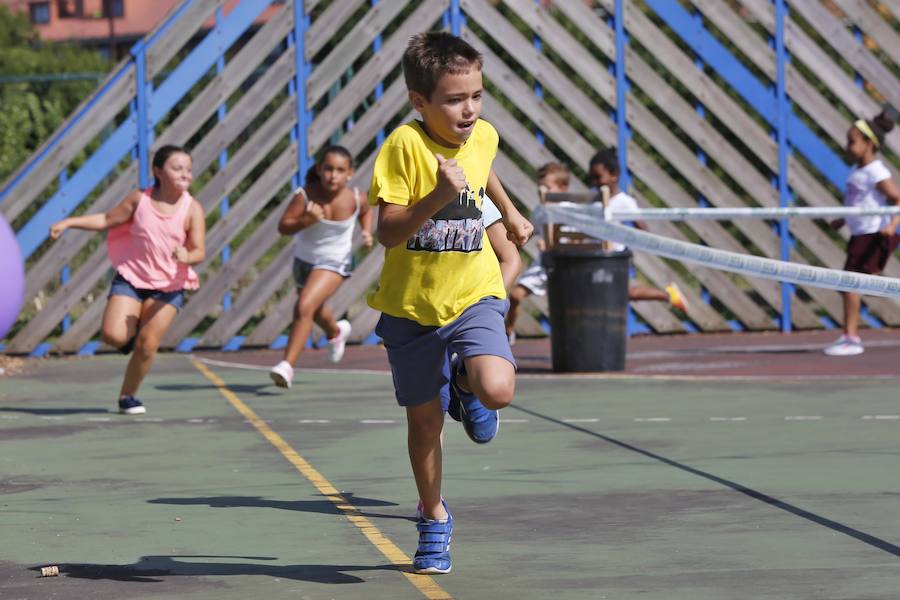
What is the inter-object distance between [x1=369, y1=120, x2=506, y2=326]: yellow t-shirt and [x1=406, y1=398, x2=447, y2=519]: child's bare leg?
1.02 feet

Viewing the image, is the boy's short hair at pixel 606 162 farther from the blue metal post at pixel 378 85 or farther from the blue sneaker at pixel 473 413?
the blue sneaker at pixel 473 413

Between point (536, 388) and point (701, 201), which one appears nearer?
point (536, 388)

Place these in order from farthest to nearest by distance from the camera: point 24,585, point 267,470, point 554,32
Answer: point 554,32
point 267,470
point 24,585

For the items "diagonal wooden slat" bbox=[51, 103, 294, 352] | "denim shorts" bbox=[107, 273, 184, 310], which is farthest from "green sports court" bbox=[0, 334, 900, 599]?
"diagonal wooden slat" bbox=[51, 103, 294, 352]

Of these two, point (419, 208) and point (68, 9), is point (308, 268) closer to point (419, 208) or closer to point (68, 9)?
point (419, 208)

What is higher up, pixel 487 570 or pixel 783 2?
pixel 783 2

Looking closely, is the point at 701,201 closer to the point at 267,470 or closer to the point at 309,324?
the point at 309,324

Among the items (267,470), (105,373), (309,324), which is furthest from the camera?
(105,373)

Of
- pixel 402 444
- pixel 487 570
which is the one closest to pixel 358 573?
pixel 487 570

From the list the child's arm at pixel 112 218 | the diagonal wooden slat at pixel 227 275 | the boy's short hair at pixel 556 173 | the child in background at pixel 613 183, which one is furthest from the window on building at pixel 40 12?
the child's arm at pixel 112 218

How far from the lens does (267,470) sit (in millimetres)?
8688

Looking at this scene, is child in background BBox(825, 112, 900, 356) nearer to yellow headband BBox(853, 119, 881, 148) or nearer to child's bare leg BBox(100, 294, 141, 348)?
yellow headband BBox(853, 119, 881, 148)

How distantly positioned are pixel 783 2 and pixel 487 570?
1307 cm

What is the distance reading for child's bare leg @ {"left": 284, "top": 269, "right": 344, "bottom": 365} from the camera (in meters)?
12.6
